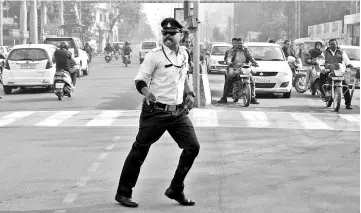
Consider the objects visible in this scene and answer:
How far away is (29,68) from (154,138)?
54.7ft

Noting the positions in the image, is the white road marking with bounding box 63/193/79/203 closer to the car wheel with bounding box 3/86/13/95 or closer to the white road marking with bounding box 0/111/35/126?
the white road marking with bounding box 0/111/35/126

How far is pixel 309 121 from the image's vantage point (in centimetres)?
1573

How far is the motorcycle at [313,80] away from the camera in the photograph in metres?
21.6

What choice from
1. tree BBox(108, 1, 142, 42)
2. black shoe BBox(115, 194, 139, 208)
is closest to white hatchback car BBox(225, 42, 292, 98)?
black shoe BBox(115, 194, 139, 208)

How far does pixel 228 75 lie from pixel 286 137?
6600 mm

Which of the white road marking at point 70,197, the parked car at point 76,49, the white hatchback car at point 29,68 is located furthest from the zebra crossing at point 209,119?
the parked car at point 76,49

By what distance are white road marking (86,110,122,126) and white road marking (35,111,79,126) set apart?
2.11 feet

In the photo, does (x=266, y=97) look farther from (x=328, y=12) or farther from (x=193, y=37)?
(x=328, y=12)

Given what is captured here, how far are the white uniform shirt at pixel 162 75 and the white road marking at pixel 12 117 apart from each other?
8.53 m

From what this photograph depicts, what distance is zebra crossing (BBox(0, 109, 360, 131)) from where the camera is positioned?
14797 mm

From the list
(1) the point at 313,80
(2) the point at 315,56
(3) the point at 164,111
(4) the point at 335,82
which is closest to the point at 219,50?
(2) the point at 315,56

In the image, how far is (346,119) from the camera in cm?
1634

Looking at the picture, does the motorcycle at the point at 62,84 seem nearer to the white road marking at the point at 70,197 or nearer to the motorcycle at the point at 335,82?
the motorcycle at the point at 335,82

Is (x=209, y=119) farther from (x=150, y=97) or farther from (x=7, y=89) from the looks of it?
(x=7, y=89)
